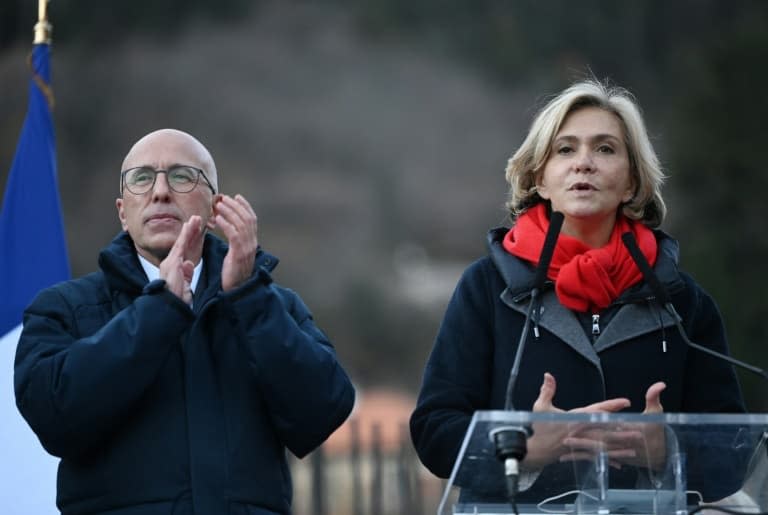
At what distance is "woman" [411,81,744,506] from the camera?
2.93 m

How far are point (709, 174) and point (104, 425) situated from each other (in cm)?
1243

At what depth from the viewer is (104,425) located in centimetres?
266

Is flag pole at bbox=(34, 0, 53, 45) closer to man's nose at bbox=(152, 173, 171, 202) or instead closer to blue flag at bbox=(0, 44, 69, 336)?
blue flag at bbox=(0, 44, 69, 336)

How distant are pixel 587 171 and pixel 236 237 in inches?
34.6

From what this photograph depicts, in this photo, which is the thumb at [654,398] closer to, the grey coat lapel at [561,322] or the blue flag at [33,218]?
→ the grey coat lapel at [561,322]

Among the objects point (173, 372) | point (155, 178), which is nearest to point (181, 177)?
point (155, 178)

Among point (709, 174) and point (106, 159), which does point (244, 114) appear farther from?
point (709, 174)

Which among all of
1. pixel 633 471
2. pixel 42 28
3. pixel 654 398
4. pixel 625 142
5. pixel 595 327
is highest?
pixel 42 28

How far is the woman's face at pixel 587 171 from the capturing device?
3.08 metres

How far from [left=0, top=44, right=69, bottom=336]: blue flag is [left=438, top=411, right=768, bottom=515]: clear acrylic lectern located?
82.9 inches

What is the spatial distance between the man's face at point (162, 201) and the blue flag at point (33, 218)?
3.81 ft

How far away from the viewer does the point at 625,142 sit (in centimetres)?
317

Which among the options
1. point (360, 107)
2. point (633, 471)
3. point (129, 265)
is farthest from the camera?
point (360, 107)

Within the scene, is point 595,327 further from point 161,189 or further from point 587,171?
point 161,189
